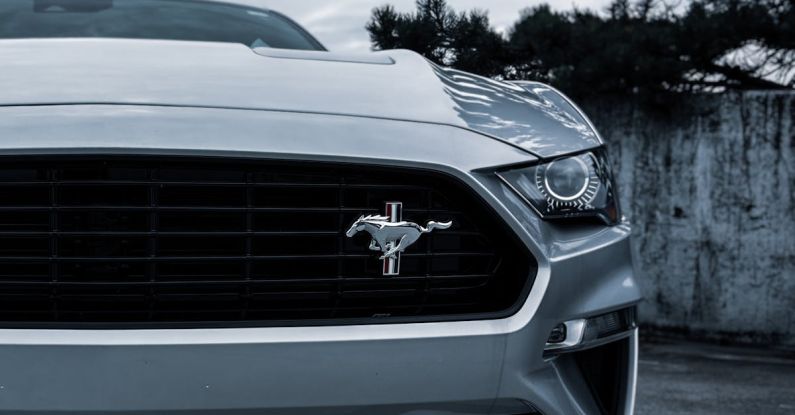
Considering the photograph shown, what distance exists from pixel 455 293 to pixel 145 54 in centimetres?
89

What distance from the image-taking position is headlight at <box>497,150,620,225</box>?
194cm

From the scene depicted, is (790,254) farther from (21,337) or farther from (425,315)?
(21,337)

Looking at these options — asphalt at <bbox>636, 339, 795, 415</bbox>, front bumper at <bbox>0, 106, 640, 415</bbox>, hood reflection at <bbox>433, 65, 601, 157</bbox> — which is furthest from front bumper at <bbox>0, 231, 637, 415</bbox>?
asphalt at <bbox>636, 339, 795, 415</bbox>

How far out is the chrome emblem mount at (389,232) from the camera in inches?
72.1

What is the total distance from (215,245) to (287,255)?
13cm

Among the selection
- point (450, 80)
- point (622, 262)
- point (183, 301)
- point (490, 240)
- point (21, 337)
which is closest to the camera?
point (21, 337)

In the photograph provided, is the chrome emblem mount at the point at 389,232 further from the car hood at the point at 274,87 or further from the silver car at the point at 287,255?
the car hood at the point at 274,87

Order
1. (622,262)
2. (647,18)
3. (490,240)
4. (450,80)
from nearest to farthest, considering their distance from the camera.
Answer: (490,240) → (622,262) → (450,80) → (647,18)

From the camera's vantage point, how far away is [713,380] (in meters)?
4.87

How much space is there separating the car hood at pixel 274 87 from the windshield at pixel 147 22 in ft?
3.09

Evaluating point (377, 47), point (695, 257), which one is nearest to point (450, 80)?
point (377, 47)

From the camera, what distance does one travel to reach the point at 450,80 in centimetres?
236

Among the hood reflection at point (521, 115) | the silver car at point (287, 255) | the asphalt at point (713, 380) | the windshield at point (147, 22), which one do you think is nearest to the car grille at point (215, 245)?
the silver car at point (287, 255)

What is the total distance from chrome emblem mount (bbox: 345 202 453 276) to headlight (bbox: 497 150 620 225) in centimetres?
22
